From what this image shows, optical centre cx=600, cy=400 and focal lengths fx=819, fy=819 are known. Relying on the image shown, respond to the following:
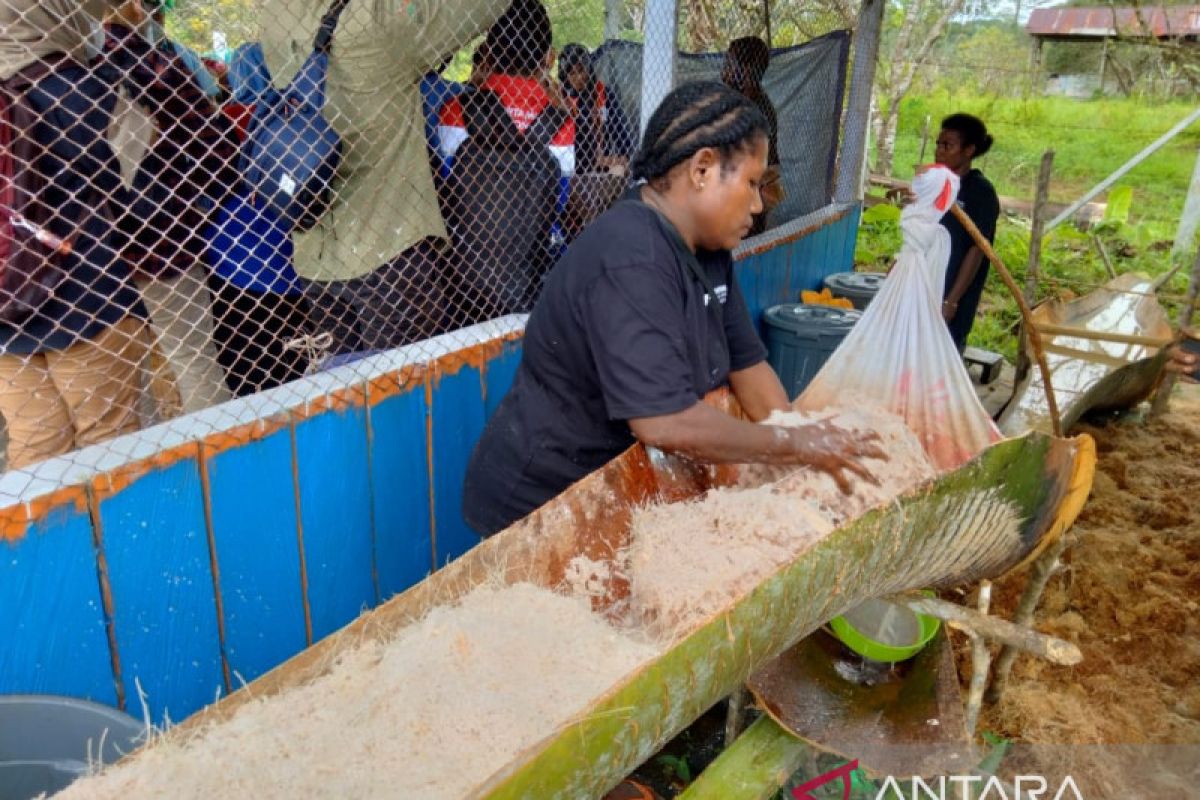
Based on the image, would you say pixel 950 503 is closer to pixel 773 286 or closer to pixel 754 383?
pixel 754 383

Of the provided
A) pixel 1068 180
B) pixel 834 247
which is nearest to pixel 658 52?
pixel 834 247

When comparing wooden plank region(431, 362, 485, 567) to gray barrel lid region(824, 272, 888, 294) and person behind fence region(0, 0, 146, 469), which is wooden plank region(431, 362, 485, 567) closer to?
person behind fence region(0, 0, 146, 469)

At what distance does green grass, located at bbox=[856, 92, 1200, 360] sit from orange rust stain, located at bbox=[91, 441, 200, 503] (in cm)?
702

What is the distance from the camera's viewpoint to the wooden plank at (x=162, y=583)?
209 cm

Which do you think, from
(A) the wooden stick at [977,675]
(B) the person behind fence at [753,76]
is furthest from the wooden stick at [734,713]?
(B) the person behind fence at [753,76]

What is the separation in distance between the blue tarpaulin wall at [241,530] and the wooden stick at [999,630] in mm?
1640

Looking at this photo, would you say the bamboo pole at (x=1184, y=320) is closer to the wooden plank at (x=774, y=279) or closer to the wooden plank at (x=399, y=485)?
the wooden plank at (x=774, y=279)

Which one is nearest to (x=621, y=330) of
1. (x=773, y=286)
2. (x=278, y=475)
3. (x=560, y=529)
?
(x=560, y=529)

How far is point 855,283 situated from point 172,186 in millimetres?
4769

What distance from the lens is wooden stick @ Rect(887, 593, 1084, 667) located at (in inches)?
83.9

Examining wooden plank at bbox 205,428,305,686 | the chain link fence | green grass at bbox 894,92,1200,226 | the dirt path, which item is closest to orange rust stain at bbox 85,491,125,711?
the chain link fence

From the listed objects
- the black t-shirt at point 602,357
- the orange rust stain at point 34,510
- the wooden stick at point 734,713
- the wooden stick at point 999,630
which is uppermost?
the black t-shirt at point 602,357

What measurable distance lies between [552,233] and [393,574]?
1551 mm

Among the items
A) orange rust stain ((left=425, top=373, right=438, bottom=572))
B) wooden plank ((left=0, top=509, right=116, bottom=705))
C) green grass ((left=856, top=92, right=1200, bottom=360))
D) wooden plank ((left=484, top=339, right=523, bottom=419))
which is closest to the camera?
wooden plank ((left=0, top=509, right=116, bottom=705))
